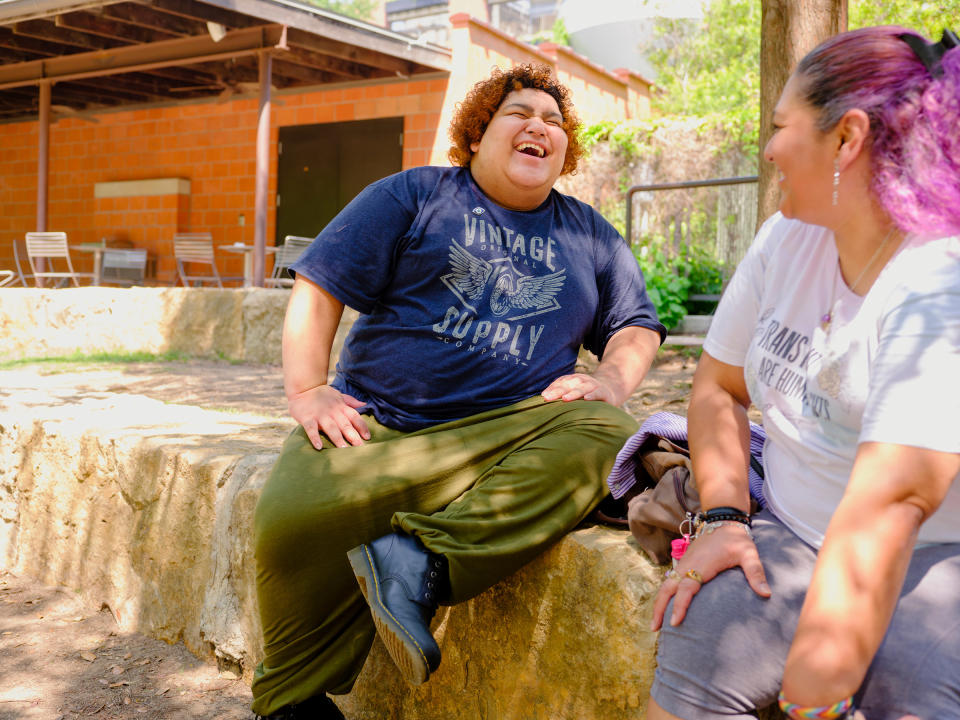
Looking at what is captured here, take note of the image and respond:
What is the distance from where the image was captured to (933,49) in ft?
4.68

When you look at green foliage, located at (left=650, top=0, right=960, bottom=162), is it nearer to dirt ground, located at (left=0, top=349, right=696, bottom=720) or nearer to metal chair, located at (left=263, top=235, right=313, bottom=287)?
metal chair, located at (left=263, top=235, right=313, bottom=287)

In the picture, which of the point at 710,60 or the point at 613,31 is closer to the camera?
the point at 710,60

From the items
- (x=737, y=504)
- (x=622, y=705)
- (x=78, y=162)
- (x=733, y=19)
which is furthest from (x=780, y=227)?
(x=733, y=19)

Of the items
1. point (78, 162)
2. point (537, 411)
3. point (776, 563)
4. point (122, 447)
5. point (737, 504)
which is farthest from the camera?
point (78, 162)

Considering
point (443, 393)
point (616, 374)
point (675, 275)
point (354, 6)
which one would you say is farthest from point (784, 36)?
point (354, 6)

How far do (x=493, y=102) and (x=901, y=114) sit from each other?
1.51m

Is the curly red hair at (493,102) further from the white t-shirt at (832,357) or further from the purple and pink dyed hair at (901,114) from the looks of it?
the purple and pink dyed hair at (901,114)

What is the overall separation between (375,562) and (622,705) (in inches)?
23.0

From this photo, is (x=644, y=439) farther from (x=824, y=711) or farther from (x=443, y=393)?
(x=824, y=711)

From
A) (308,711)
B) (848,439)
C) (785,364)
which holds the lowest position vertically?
(308,711)

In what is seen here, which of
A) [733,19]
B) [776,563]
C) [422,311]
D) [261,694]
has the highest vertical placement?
[733,19]

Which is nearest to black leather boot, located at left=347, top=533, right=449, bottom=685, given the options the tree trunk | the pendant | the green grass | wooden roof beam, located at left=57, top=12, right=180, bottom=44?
the pendant

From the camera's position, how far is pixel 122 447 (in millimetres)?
3418

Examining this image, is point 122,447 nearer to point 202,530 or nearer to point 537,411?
point 202,530
